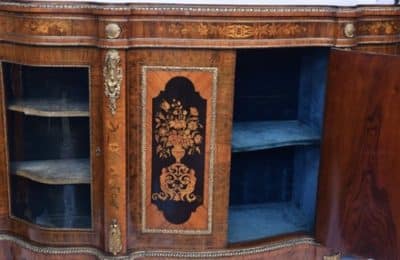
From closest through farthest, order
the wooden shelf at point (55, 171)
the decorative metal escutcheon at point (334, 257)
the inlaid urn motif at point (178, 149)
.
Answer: the inlaid urn motif at point (178, 149), the wooden shelf at point (55, 171), the decorative metal escutcheon at point (334, 257)

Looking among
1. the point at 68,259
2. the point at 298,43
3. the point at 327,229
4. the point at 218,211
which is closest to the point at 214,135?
the point at 218,211

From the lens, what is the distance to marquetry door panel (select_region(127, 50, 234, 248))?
1.53 metres

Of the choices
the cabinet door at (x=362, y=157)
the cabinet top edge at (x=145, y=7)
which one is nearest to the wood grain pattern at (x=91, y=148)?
the cabinet top edge at (x=145, y=7)

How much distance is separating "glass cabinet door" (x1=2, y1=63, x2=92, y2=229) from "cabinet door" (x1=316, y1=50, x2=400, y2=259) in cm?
74

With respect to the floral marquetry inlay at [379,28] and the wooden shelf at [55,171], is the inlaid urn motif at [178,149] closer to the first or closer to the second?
the wooden shelf at [55,171]

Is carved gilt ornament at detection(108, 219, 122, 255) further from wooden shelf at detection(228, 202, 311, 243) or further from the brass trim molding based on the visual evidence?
wooden shelf at detection(228, 202, 311, 243)

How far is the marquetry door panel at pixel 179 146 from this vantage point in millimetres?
1533

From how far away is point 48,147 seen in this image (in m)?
1.80

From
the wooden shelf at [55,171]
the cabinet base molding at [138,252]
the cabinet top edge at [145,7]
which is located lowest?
the cabinet base molding at [138,252]

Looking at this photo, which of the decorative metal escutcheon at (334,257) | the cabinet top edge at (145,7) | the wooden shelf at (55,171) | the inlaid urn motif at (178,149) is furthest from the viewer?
the decorative metal escutcheon at (334,257)

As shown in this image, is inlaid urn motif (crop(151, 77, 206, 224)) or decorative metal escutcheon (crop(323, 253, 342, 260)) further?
decorative metal escutcheon (crop(323, 253, 342, 260))

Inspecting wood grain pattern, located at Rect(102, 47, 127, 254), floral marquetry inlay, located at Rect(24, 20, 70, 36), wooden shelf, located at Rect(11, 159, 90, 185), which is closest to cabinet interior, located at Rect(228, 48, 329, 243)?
wood grain pattern, located at Rect(102, 47, 127, 254)

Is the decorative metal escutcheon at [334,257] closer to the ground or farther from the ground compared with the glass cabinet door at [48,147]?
closer to the ground

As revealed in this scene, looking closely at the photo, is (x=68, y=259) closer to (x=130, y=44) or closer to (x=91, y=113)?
(x=91, y=113)
